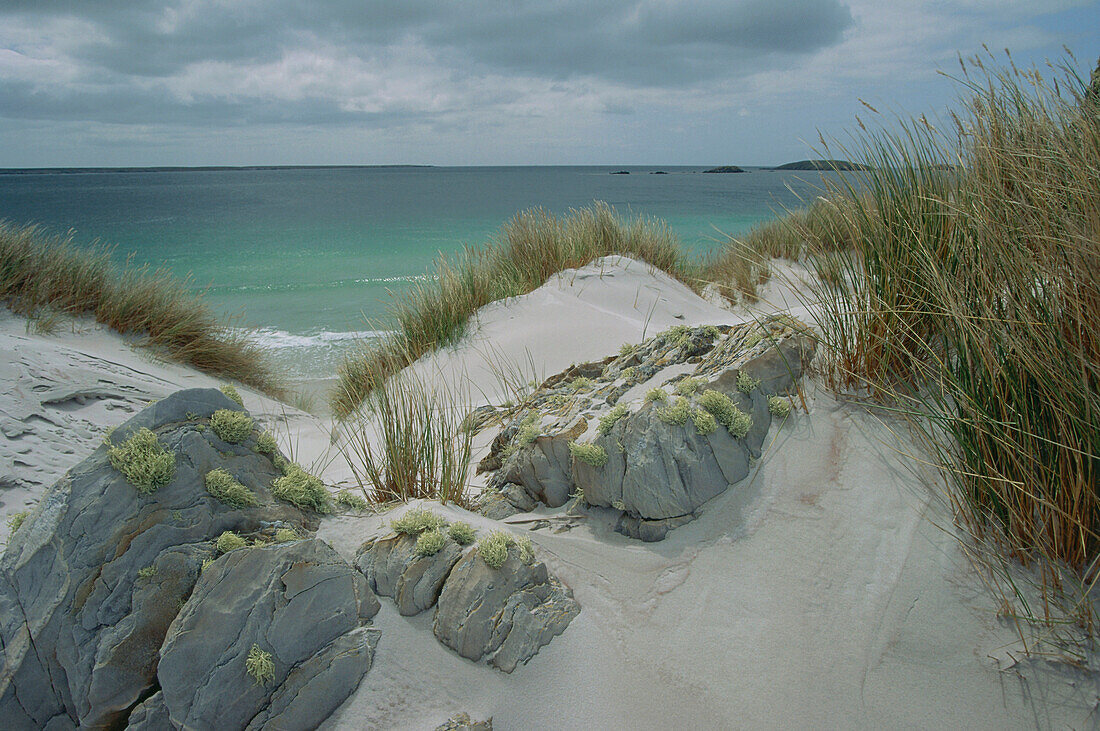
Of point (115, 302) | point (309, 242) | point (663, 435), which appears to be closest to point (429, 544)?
point (663, 435)

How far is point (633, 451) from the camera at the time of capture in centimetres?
280

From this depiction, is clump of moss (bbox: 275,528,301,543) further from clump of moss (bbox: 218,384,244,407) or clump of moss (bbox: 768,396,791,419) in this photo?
clump of moss (bbox: 768,396,791,419)

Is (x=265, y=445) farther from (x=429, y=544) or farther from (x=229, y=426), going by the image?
(x=429, y=544)

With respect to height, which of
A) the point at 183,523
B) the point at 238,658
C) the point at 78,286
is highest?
the point at 78,286

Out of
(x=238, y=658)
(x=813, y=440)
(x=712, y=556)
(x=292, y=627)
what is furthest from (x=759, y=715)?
(x=238, y=658)

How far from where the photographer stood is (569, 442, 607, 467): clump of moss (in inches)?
110

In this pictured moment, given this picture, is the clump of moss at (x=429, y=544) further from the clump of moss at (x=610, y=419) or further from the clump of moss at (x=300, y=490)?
the clump of moss at (x=610, y=419)

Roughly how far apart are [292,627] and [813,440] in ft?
7.72

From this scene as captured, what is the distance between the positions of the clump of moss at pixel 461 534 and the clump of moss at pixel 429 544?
63mm

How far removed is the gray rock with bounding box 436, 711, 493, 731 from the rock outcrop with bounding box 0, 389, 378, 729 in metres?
0.60

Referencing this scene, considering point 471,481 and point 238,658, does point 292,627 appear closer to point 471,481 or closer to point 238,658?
point 238,658

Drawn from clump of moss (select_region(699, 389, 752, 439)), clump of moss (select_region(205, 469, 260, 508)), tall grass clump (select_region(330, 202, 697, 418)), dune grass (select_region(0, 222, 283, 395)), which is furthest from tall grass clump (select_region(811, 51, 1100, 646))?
dune grass (select_region(0, 222, 283, 395))

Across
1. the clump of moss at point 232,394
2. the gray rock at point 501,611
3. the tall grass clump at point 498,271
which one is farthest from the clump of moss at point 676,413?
the tall grass clump at point 498,271

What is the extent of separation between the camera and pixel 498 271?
8.01 meters
